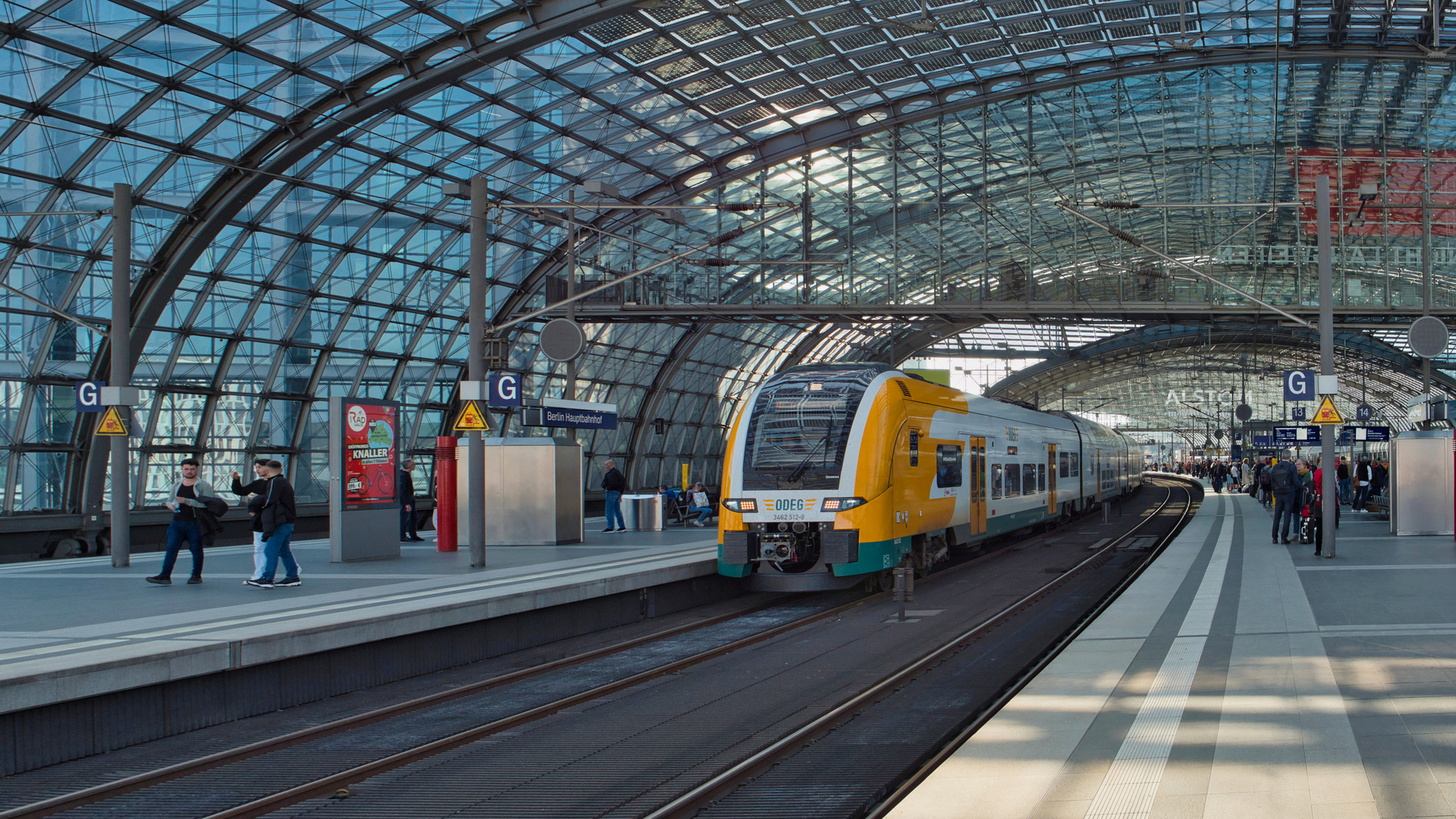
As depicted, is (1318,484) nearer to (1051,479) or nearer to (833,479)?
(1051,479)

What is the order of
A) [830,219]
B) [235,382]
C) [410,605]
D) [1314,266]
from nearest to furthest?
[410,605] → [235,382] → [1314,266] → [830,219]

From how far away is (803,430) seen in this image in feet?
54.0

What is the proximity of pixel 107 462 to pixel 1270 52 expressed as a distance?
3756cm

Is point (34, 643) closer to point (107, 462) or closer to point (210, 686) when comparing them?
point (210, 686)

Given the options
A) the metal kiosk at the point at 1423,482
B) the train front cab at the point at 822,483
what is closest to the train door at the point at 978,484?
the train front cab at the point at 822,483

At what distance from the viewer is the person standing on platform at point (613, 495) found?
1015 inches

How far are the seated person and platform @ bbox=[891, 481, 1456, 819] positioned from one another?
17.0 m

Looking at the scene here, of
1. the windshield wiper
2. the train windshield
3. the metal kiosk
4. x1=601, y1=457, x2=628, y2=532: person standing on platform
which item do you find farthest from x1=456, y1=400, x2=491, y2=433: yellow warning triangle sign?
the metal kiosk

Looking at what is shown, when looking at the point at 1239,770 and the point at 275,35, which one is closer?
the point at 1239,770

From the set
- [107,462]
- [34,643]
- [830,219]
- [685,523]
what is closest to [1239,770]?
[34,643]

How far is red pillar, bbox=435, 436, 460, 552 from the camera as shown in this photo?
20.3 meters

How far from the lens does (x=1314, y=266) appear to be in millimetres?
41344

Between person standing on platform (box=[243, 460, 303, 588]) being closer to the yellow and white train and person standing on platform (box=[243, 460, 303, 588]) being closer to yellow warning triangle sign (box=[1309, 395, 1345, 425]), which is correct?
the yellow and white train

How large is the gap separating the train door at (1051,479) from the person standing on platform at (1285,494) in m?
6.38
